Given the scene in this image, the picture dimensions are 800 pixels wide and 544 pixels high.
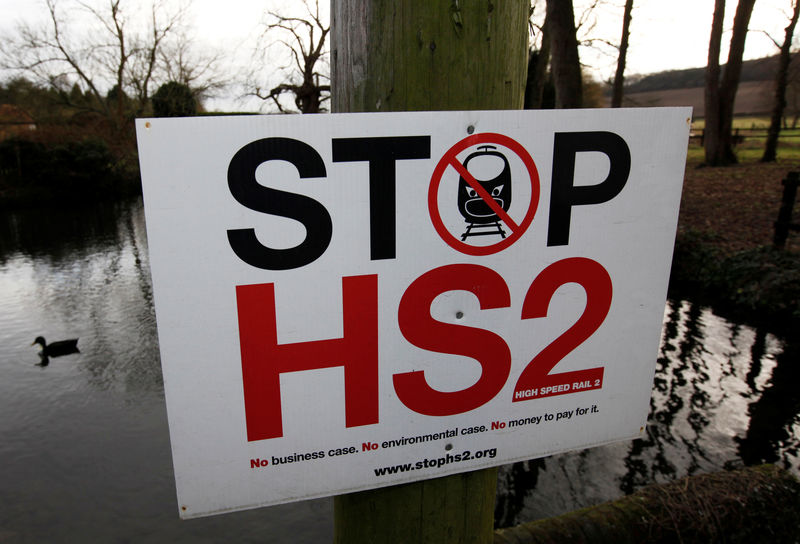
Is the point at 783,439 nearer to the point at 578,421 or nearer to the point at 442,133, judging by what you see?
the point at 578,421

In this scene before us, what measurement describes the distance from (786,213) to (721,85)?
11032 millimetres

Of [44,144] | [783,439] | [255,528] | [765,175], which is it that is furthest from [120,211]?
[765,175]

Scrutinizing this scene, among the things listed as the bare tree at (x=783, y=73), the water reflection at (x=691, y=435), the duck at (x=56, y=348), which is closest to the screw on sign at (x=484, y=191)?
Answer: the water reflection at (x=691, y=435)

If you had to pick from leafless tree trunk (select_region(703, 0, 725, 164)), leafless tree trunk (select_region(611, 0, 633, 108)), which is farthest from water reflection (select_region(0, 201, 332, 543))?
leafless tree trunk (select_region(703, 0, 725, 164))

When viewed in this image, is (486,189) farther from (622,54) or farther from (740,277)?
(622,54)

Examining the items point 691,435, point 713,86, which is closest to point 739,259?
point 691,435

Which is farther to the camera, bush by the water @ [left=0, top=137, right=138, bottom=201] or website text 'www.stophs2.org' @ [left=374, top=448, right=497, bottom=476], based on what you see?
bush by the water @ [left=0, top=137, right=138, bottom=201]

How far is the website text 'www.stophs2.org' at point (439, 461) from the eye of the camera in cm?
120

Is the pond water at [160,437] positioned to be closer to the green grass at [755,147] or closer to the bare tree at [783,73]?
the bare tree at [783,73]

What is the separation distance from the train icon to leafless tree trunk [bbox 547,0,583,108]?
10.4 m

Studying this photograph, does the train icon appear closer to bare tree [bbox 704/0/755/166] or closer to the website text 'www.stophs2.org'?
the website text 'www.stophs2.org'

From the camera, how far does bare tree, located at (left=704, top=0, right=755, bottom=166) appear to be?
15062 mm

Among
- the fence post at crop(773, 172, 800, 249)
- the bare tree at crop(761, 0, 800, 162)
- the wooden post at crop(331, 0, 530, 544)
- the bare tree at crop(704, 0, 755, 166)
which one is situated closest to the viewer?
the wooden post at crop(331, 0, 530, 544)

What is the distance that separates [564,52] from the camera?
10805mm
